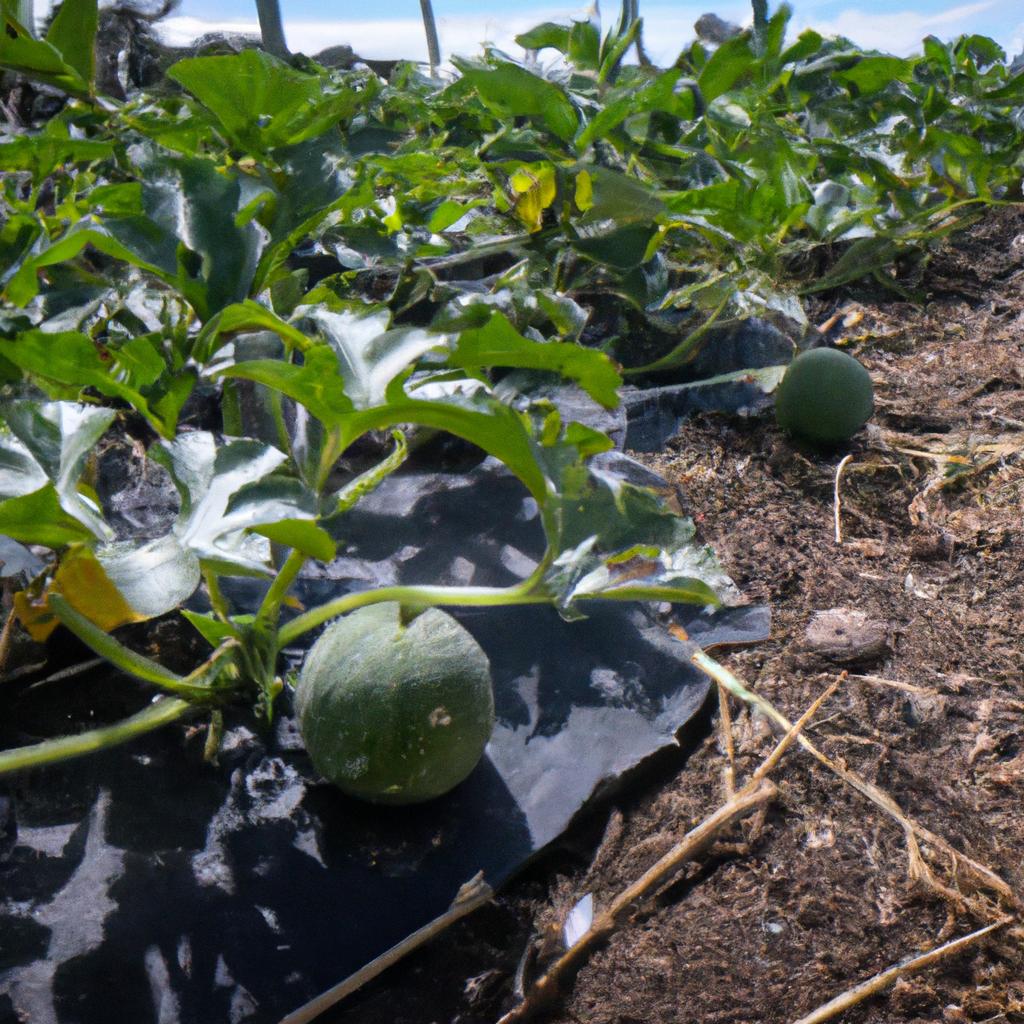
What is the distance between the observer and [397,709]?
1.06 m

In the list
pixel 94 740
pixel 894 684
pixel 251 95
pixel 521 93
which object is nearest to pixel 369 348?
pixel 94 740

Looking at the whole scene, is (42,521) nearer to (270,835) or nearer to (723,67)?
(270,835)

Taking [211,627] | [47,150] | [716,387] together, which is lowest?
[716,387]

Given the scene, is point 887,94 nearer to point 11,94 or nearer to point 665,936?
point 11,94

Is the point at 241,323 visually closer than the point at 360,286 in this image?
Yes

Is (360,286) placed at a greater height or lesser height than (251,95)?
lesser

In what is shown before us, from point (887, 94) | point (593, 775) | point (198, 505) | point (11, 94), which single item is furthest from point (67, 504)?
point (887, 94)

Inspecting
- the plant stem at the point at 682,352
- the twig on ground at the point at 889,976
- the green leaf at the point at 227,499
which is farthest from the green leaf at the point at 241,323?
the plant stem at the point at 682,352

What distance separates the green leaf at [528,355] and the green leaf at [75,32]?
3.25 ft

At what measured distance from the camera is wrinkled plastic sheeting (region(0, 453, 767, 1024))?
99cm

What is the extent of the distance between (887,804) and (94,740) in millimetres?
924

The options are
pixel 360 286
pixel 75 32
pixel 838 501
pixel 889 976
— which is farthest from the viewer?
pixel 360 286

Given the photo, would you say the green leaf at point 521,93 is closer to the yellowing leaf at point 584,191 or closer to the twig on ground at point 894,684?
the yellowing leaf at point 584,191

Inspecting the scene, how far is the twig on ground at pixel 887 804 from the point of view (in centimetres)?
107
